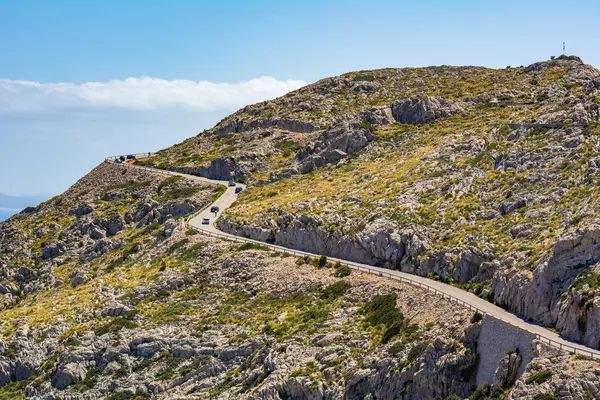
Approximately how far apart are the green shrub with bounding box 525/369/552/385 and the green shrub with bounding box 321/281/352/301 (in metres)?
28.8

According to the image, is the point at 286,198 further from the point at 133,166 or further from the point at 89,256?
the point at 133,166

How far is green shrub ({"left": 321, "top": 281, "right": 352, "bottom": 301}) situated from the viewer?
76750 mm

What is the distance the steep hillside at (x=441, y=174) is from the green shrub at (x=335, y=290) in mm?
5723

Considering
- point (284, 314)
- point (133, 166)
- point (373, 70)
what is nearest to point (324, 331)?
point (284, 314)

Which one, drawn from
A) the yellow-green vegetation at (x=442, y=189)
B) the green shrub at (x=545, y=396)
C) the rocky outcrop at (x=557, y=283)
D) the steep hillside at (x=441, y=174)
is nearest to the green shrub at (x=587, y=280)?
the steep hillside at (x=441, y=174)

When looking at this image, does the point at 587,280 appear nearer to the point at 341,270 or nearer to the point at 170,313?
the point at 341,270

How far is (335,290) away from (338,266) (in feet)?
15.7

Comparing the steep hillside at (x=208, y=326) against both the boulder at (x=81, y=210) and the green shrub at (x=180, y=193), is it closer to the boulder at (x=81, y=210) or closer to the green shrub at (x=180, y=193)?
the green shrub at (x=180, y=193)

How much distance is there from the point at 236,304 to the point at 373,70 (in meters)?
92.7

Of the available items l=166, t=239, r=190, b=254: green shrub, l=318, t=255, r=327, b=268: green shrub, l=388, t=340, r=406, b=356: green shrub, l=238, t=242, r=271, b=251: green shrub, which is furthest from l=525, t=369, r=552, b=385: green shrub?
l=166, t=239, r=190, b=254: green shrub

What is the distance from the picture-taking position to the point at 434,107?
130 meters

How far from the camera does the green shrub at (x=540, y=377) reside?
4859 cm

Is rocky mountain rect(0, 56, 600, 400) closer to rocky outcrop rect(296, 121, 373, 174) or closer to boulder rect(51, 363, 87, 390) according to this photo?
boulder rect(51, 363, 87, 390)

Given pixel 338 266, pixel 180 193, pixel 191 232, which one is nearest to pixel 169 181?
pixel 180 193
